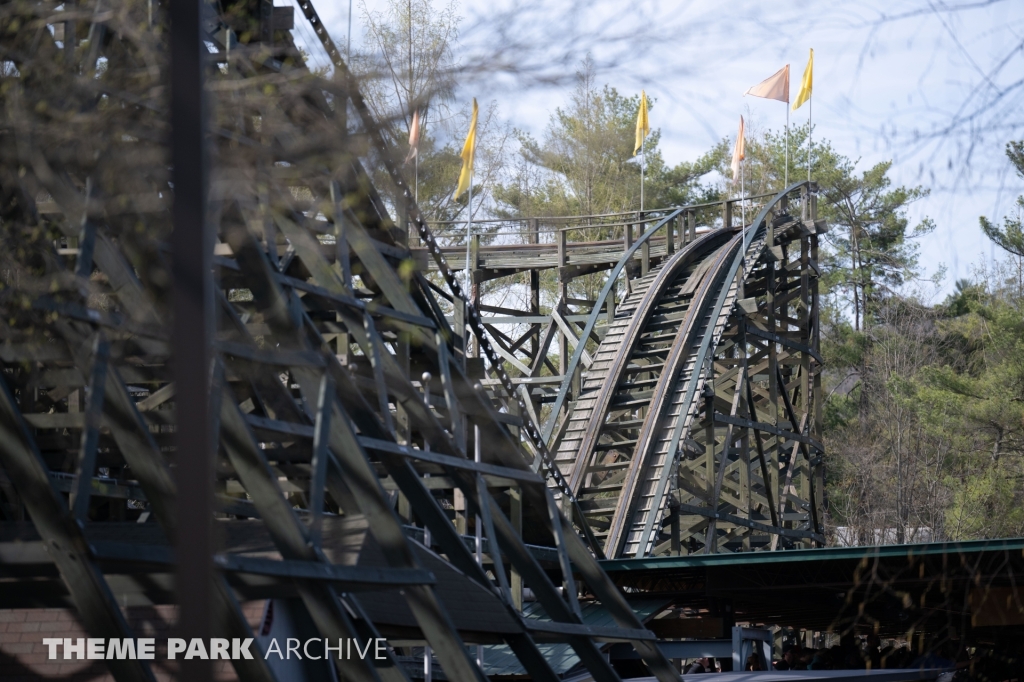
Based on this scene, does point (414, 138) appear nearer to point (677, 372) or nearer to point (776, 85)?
point (776, 85)

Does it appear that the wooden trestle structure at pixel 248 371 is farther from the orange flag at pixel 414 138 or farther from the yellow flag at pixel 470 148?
the yellow flag at pixel 470 148

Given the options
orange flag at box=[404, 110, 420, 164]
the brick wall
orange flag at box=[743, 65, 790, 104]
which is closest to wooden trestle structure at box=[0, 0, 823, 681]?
orange flag at box=[404, 110, 420, 164]

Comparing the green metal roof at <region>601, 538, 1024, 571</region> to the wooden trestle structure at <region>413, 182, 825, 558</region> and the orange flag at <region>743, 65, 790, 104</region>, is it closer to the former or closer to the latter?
the wooden trestle structure at <region>413, 182, 825, 558</region>

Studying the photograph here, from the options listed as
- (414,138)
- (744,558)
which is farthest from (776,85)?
(414,138)

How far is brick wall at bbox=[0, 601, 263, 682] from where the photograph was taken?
279 inches

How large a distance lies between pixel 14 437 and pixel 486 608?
4079 mm

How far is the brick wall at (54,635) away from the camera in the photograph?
709 cm

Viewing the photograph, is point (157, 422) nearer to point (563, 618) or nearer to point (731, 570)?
point (563, 618)

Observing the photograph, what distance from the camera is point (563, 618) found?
827 cm

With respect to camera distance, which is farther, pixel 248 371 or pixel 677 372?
pixel 677 372

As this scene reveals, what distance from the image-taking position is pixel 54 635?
7281mm

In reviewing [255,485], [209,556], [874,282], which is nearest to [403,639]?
[255,485]

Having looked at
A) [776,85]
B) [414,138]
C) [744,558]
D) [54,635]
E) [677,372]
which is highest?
[776,85]

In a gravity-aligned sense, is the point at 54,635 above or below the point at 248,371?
below
